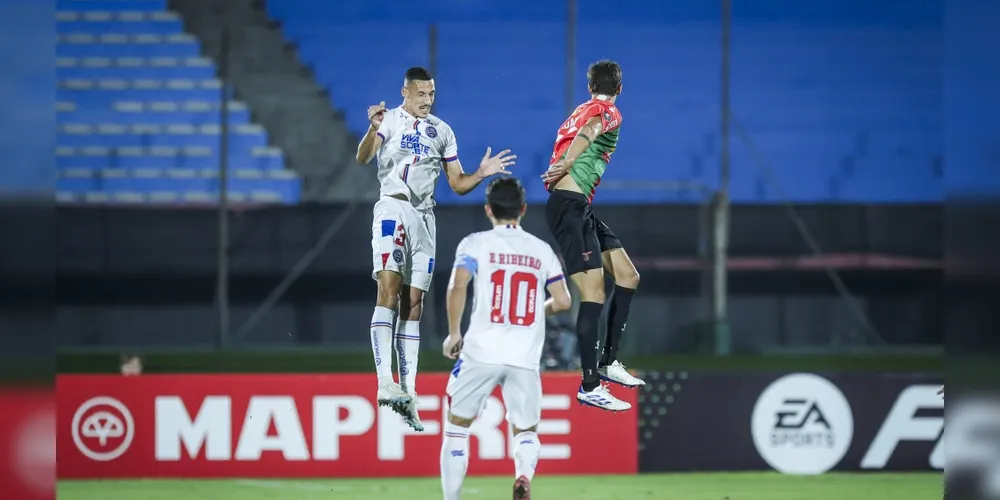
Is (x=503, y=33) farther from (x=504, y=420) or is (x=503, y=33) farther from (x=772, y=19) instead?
(x=504, y=420)

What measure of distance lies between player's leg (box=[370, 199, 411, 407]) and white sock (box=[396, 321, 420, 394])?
18 cm

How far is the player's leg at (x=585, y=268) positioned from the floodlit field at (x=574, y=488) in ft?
9.88

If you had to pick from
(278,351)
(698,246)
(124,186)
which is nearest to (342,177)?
(278,351)

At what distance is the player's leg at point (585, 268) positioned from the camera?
21.4 ft

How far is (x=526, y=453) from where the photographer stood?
635 centimetres

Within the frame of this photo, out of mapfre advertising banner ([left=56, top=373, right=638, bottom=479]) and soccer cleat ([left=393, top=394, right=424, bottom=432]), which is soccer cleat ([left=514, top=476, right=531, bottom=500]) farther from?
mapfre advertising banner ([left=56, top=373, right=638, bottom=479])

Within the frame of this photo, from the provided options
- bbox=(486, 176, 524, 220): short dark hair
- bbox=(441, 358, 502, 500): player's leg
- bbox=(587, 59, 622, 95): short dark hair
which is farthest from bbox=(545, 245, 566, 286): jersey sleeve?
bbox=(587, 59, 622, 95): short dark hair

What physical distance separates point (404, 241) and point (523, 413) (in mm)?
1140

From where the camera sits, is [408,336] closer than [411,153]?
No

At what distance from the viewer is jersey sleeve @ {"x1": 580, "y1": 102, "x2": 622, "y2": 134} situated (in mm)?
6370

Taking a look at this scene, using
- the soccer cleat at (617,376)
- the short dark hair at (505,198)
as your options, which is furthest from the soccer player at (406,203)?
the soccer cleat at (617,376)

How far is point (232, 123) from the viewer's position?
1502 centimetres

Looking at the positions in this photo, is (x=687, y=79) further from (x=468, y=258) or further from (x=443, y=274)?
(x=468, y=258)

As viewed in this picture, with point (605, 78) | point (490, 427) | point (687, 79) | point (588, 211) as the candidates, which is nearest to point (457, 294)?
point (588, 211)
